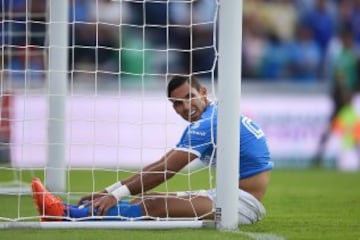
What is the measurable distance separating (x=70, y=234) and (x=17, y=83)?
29.8 ft

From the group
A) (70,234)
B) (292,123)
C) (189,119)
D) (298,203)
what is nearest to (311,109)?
(292,123)

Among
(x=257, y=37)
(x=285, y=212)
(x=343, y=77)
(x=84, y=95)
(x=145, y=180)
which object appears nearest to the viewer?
(x=145, y=180)

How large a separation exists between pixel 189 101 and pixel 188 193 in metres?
0.70

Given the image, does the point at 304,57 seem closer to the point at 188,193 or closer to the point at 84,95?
the point at 84,95

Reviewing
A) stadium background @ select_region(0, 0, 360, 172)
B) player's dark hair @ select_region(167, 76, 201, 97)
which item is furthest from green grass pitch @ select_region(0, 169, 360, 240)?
stadium background @ select_region(0, 0, 360, 172)

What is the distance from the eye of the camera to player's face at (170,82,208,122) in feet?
27.9

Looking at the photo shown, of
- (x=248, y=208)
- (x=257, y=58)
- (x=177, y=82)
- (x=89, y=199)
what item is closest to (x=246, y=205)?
(x=248, y=208)

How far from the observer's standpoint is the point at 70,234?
24.9 ft

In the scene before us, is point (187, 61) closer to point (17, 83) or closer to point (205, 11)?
point (205, 11)

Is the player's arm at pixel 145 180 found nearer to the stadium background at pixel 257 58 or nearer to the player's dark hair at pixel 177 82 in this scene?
the player's dark hair at pixel 177 82

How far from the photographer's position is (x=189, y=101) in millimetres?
8500

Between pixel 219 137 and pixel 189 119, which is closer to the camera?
pixel 219 137

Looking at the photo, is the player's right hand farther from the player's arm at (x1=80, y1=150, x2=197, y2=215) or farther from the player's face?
the player's face

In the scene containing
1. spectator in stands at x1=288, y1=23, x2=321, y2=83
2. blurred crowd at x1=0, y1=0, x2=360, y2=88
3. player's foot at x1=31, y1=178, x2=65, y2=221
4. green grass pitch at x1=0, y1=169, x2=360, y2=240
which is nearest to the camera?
green grass pitch at x1=0, y1=169, x2=360, y2=240
